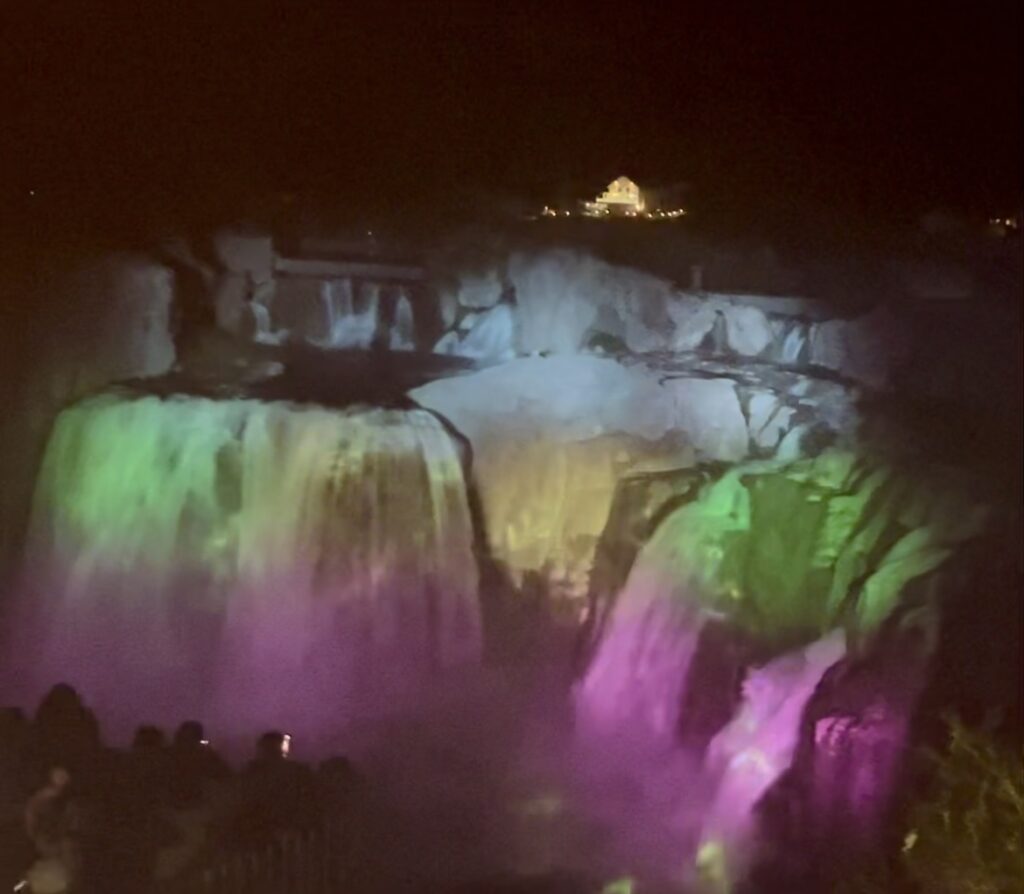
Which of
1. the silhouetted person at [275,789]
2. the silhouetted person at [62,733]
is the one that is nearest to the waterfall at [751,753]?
the silhouetted person at [275,789]

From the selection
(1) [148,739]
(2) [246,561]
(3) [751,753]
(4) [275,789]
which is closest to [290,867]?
(4) [275,789]

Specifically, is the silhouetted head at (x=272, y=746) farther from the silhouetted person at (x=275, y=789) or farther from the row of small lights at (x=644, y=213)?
the row of small lights at (x=644, y=213)

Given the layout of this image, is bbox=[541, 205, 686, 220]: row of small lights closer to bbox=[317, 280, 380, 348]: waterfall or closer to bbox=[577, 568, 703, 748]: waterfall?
bbox=[317, 280, 380, 348]: waterfall

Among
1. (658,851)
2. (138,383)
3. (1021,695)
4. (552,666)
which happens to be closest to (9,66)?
(138,383)

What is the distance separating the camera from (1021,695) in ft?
4.48

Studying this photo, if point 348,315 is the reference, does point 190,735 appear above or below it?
below

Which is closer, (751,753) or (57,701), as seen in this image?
(57,701)

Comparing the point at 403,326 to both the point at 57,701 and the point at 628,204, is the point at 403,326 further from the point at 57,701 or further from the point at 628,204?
the point at 57,701

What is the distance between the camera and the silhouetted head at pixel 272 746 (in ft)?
4.02

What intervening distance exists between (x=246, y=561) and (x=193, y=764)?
0.21 meters

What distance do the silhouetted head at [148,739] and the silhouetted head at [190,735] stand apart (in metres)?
0.02

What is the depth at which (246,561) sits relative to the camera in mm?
1220

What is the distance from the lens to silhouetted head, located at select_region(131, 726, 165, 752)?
1.21m

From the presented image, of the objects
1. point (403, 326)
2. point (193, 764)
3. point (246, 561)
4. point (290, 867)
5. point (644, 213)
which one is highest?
point (644, 213)
